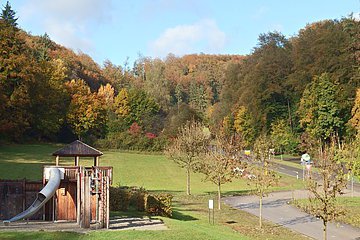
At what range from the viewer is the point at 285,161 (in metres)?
64.5

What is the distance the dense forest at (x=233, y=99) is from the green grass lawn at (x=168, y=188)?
234 inches

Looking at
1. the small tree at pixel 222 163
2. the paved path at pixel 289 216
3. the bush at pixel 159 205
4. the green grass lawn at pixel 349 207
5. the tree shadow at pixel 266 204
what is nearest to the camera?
the paved path at pixel 289 216

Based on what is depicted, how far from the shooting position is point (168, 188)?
128 ft

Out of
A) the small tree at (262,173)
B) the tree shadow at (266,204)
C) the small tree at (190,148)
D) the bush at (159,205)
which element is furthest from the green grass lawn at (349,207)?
the small tree at (190,148)

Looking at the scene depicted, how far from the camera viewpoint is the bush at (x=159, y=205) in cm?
2352

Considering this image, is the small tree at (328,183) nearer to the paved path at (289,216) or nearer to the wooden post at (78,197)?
the paved path at (289,216)

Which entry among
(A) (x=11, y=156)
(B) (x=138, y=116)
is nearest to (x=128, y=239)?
(A) (x=11, y=156)

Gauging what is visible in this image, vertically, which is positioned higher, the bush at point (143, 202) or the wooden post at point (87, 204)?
the wooden post at point (87, 204)

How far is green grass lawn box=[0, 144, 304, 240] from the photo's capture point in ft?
54.0

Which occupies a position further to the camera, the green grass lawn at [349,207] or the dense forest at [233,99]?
the dense forest at [233,99]

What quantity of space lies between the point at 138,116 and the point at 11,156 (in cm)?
3885

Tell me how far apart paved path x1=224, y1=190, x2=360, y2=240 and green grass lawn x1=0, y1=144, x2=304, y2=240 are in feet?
4.14

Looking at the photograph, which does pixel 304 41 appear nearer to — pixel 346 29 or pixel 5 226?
pixel 346 29

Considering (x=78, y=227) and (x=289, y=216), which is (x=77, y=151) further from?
(x=289, y=216)
